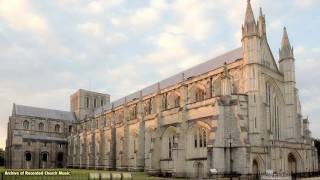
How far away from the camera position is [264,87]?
50938mm

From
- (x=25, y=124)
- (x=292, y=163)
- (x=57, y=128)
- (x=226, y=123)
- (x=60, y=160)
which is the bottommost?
(x=60, y=160)

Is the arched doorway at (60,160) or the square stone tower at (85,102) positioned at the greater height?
the square stone tower at (85,102)

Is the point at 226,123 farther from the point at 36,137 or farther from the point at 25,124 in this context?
the point at 25,124

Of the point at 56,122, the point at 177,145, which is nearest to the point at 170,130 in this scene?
the point at 177,145

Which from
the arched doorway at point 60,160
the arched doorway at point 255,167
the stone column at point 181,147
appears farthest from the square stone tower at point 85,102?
the arched doorway at point 255,167

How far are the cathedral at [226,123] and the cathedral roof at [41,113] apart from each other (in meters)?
35.3

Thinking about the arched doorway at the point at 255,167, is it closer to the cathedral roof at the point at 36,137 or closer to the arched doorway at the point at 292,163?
the arched doorway at the point at 292,163

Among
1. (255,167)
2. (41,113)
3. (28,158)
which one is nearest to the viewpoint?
(255,167)

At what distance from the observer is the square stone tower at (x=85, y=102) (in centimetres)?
11056

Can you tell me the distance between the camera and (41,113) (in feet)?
349

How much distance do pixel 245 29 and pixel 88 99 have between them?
69650 mm

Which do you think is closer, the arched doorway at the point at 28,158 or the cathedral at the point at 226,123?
the cathedral at the point at 226,123

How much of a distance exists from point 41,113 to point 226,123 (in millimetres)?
71255

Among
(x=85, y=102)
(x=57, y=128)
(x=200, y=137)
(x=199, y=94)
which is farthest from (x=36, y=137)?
(x=200, y=137)
